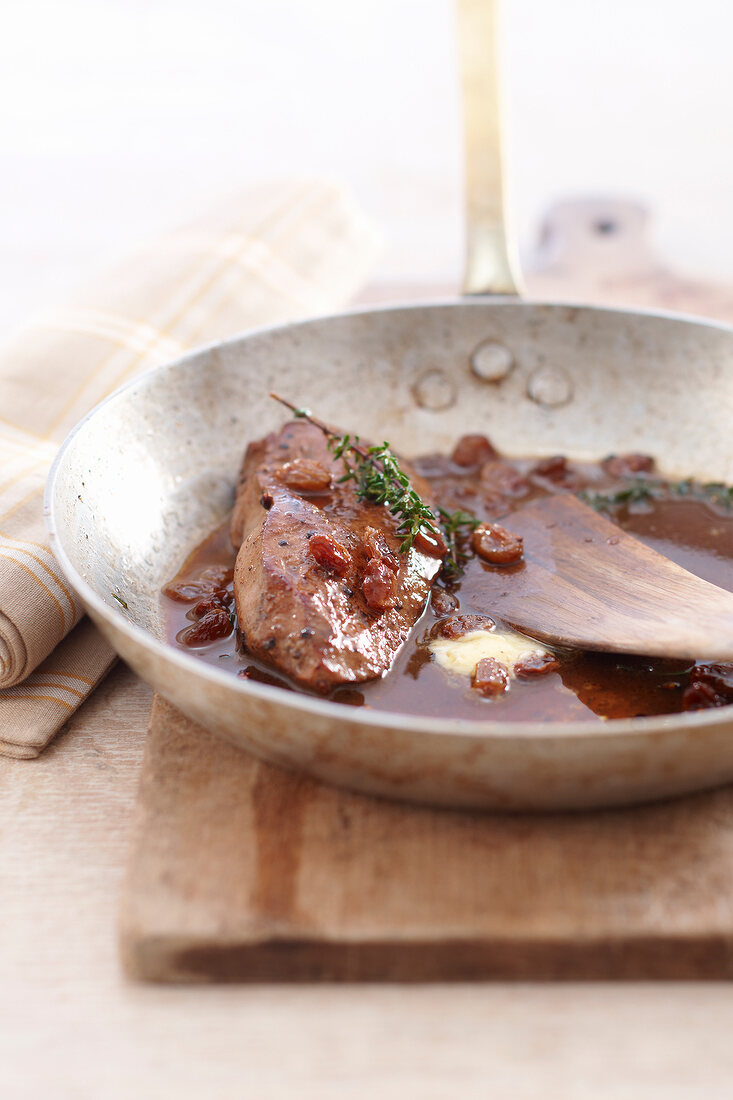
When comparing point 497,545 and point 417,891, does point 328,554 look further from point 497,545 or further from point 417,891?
point 417,891

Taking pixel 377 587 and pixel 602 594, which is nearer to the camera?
pixel 377 587

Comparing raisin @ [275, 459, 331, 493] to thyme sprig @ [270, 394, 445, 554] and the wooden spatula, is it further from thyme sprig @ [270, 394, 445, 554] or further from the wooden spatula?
the wooden spatula

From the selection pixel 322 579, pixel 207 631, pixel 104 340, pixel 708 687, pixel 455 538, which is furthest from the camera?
pixel 104 340

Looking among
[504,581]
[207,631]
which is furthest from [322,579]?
[504,581]

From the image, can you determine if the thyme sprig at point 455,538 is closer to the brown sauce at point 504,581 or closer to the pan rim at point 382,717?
the brown sauce at point 504,581

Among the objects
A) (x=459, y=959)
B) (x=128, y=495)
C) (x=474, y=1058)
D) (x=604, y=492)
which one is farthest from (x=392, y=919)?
(x=604, y=492)

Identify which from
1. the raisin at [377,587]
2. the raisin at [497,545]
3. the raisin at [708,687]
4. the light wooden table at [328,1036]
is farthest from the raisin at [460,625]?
the light wooden table at [328,1036]

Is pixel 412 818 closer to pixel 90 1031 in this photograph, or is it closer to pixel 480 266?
pixel 90 1031
